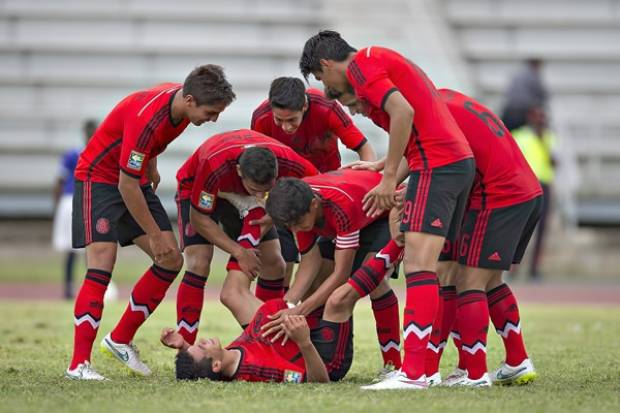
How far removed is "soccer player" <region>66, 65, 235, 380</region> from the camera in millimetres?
6844

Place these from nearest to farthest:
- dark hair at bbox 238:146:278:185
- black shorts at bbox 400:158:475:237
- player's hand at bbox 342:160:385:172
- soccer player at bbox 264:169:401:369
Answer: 1. black shorts at bbox 400:158:475:237
2. soccer player at bbox 264:169:401:369
3. dark hair at bbox 238:146:278:185
4. player's hand at bbox 342:160:385:172

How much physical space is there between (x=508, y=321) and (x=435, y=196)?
1.17 metres

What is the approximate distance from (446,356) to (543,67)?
1383 centimetres

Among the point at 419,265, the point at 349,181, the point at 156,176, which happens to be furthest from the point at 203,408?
the point at 156,176

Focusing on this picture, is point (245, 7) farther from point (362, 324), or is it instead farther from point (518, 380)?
point (518, 380)

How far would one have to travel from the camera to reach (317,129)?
7.84 metres

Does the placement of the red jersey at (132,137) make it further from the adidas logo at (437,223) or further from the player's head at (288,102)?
the adidas logo at (437,223)

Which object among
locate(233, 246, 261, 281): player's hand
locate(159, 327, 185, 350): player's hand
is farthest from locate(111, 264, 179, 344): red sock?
locate(159, 327, 185, 350): player's hand

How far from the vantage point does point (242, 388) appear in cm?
625

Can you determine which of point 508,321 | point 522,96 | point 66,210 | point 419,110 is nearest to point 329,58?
point 419,110

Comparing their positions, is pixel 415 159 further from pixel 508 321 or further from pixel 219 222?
pixel 219 222

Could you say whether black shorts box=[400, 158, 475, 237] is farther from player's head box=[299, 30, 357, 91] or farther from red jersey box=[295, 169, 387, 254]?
player's head box=[299, 30, 357, 91]

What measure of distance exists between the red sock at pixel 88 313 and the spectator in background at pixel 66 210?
624 centimetres

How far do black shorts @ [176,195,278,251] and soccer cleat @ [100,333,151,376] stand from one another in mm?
793
